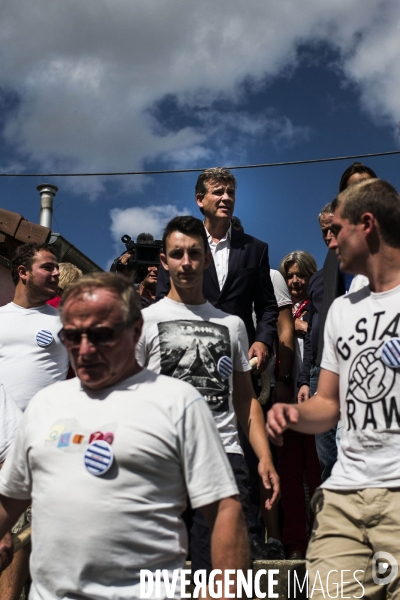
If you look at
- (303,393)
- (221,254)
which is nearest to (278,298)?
(221,254)

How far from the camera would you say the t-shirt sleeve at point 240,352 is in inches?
144

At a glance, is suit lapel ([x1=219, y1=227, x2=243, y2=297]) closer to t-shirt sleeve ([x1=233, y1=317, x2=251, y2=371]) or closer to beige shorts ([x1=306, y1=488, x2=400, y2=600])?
t-shirt sleeve ([x1=233, y1=317, x2=251, y2=371])

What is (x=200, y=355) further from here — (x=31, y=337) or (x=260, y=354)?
(x=31, y=337)

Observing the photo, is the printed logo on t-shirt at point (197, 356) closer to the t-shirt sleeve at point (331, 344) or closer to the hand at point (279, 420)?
the t-shirt sleeve at point (331, 344)

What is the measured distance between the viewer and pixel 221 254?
188 inches

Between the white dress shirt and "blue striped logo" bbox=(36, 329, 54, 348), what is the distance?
119cm

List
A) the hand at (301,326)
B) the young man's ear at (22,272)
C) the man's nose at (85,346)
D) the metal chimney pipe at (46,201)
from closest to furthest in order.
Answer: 1. the man's nose at (85,346)
2. the young man's ear at (22,272)
3. the hand at (301,326)
4. the metal chimney pipe at (46,201)

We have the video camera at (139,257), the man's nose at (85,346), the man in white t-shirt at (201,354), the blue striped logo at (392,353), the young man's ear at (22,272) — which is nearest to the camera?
the man's nose at (85,346)

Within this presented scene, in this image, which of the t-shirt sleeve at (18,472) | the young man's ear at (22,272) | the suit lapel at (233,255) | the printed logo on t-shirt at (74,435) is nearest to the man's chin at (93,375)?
the printed logo on t-shirt at (74,435)

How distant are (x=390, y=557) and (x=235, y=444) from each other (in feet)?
3.54

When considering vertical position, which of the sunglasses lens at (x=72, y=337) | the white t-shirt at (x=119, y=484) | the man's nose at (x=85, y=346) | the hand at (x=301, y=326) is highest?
the hand at (x=301, y=326)

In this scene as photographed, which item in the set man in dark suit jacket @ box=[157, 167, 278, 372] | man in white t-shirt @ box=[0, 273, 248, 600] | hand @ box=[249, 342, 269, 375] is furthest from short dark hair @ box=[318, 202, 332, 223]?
man in white t-shirt @ box=[0, 273, 248, 600]

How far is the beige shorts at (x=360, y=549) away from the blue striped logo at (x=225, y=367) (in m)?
0.92

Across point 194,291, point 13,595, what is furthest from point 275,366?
point 13,595
